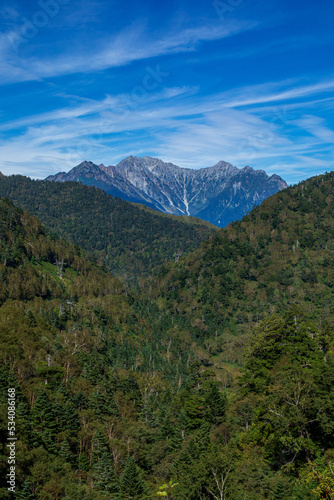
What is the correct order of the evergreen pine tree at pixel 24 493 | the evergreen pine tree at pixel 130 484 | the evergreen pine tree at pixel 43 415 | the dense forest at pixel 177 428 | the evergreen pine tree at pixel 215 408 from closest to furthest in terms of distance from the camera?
the dense forest at pixel 177 428, the evergreen pine tree at pixel 24 493, the evergreen pine tree at pixel 130 484, the evergreen pine tree at pixel 43 415, the evergreen pine tree at pixel 215 408

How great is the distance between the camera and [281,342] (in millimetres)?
82688

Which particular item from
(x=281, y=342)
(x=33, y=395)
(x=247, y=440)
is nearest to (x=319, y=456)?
(x=247, y=440)

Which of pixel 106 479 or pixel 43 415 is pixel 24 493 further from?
pixel 43 415

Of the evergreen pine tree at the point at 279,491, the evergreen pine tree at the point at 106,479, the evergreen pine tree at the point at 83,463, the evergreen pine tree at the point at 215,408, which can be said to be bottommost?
the evergreen pine tree at the point at 83,463

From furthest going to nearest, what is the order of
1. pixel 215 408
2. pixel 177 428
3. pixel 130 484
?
pixel 215 408, pixel 177 428, pixel 130 484

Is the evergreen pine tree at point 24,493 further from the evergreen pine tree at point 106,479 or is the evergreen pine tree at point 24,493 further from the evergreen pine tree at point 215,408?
the evergreen pine tree at point 215,408

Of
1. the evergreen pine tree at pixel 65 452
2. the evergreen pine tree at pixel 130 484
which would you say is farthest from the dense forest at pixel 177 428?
the evergreen pine tree at pixel 65 452

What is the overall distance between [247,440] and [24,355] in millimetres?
69117

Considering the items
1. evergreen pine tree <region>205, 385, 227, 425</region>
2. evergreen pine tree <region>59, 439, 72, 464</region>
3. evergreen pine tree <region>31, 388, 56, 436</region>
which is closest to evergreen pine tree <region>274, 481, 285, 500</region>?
evergreen pine tree <region>59, 439, 72, 464</region>

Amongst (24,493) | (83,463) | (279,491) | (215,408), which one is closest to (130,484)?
(24,493)

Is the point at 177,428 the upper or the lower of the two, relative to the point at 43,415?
lower

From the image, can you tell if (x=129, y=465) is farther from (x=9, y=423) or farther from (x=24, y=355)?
(x=24, y=355)

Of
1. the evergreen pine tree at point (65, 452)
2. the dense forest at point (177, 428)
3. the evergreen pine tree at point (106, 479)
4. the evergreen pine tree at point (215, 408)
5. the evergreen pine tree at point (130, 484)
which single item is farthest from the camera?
the evergreen pine tree at point (215, 408)

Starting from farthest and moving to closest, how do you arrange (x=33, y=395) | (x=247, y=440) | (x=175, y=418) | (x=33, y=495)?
(x=175, y=418), (x=33, y=395), (x=247, y=440), (x=33, y=495)
